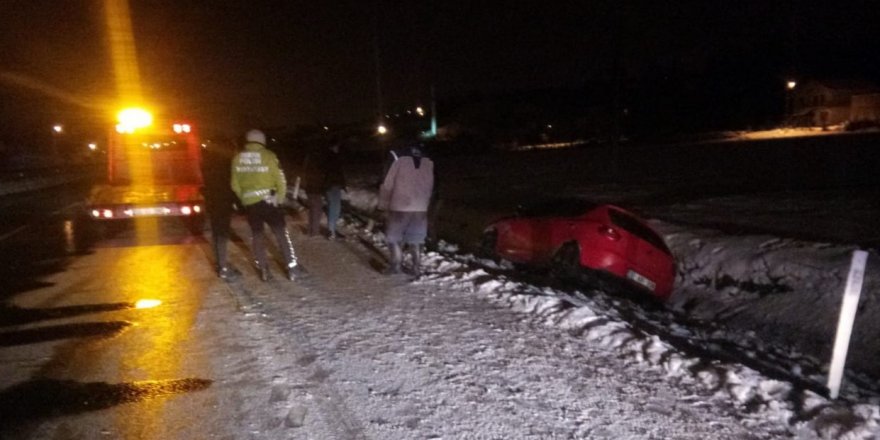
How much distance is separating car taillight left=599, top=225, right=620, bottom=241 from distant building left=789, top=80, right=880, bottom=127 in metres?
74.9

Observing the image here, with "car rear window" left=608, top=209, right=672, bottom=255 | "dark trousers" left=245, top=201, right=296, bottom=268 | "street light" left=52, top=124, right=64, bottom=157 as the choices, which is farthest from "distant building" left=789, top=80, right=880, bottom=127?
"dark trousers" left=245, top=201, right=296, bottom=268

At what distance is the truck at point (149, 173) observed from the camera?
12445 millimetres

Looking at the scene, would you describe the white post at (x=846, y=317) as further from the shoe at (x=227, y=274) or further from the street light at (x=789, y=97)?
the street light at (x=789, y=97)

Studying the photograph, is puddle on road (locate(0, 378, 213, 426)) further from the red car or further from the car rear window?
the car rear window

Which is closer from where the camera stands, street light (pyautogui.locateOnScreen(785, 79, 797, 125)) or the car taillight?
the car taillight

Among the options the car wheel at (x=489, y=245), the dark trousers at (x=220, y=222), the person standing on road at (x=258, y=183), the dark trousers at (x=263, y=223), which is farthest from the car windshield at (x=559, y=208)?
the dark trousers at (x=220, y=222)

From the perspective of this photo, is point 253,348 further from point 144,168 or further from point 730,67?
point 730,67

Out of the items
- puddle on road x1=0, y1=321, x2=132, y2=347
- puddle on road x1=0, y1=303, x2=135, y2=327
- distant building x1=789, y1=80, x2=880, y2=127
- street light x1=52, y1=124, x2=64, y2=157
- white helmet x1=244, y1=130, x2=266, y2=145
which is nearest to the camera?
puddle on road x1=0, y1=321, x2=132, y2=347

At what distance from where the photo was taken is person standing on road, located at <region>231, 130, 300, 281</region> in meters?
7.98

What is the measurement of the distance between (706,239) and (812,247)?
205cm

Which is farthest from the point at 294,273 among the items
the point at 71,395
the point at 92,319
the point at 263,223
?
the point at 71,395

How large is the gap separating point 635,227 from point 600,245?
708mm

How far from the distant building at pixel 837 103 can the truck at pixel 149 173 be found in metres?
74.9

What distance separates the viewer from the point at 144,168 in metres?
14.1
